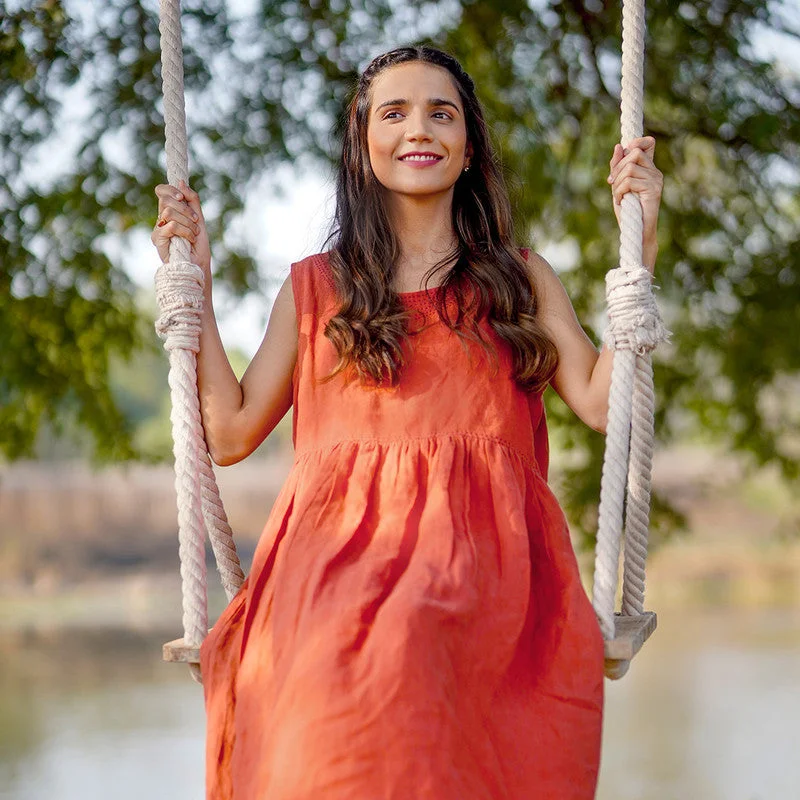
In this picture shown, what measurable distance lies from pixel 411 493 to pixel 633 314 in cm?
39

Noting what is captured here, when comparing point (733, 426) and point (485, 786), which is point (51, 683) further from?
point (485, 786)

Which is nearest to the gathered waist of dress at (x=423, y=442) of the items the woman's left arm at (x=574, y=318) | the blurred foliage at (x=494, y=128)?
the woman's left arm at (x=574, y=318)

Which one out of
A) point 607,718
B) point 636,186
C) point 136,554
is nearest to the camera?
point 636,186

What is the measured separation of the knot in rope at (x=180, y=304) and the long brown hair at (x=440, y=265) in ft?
0.65

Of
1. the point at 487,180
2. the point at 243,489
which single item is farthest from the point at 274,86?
the point at 243,489

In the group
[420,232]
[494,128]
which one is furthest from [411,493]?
[494,128]

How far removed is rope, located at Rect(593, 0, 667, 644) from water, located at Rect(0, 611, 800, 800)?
4.26 m

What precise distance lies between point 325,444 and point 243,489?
34.9 feet

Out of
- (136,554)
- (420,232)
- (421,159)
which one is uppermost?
(421,159)

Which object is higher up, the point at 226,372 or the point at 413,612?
the point at 226,372

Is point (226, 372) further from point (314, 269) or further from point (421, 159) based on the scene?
point (421, 159)

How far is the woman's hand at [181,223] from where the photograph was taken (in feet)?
6.13

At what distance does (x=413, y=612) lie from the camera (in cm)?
153

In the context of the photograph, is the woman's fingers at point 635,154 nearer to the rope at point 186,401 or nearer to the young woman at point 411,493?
the young woman at point 411,493
